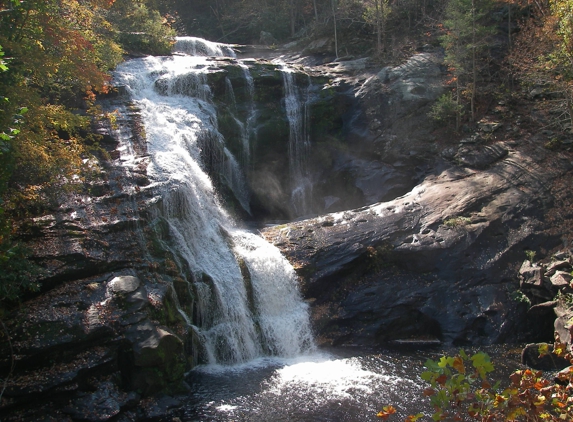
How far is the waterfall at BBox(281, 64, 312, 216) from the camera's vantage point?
66.7ft

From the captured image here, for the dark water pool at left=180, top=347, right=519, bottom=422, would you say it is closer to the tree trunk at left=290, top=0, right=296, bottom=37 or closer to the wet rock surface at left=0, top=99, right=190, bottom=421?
the wet rock surface at left=0, top=99, right=190, bottom=421

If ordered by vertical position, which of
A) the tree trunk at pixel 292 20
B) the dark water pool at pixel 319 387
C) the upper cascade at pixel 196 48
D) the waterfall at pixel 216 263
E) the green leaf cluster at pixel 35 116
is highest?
the tree trunk at pixel 292 20

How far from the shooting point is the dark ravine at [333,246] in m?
9.05

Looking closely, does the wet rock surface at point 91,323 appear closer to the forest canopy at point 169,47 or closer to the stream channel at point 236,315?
the forest canopy at point 169,47

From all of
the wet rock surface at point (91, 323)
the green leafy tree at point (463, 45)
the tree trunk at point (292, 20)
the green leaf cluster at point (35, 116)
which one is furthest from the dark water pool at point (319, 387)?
the tree trunk at point (292, 20)

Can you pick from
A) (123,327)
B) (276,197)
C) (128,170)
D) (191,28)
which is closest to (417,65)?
(276,197)

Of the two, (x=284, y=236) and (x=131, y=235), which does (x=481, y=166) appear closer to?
(x=284, y=236)

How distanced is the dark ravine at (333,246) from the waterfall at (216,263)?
0.49 metres

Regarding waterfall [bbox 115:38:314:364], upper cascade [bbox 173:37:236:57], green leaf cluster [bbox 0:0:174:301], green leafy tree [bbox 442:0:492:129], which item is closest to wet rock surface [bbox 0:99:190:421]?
green leaf cluster [bbox 0:0:174:301]

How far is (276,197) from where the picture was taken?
20.0 meters

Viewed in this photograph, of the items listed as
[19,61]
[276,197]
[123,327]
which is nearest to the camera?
[123,327]

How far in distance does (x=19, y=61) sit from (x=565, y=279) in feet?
47.5

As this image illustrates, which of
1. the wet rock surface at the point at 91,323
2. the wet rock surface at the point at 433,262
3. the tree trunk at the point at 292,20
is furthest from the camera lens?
the tree trunk at the point at 292,20

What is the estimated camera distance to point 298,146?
20750 mm
